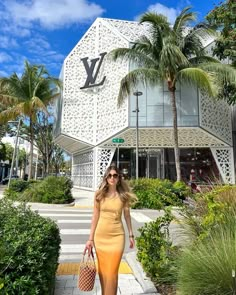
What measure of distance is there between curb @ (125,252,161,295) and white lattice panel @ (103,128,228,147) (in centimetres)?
1594

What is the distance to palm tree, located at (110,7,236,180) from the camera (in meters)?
16.5

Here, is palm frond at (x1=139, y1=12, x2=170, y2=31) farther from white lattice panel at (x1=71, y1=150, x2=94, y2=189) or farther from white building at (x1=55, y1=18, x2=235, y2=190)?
white lattice panel at (x1=71, y1=150, x2=94, y2=189)

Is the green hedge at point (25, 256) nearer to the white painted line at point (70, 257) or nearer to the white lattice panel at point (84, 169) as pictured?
the white painted line at point (70, 257)

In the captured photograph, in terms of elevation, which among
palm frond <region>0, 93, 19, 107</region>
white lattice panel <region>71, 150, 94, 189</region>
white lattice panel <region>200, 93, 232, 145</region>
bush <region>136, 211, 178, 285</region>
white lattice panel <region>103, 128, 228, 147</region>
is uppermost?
palm frond <region>0, 93, 19, 107</region>

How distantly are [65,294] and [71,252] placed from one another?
2529 mm

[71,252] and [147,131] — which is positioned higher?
[147,131]

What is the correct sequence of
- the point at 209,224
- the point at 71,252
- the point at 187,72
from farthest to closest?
1. the point at 187,72
2. the point at 71,252
3. the point at 209,224

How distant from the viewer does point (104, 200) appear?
3.58m

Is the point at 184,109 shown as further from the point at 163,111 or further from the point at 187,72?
the point at 187,72

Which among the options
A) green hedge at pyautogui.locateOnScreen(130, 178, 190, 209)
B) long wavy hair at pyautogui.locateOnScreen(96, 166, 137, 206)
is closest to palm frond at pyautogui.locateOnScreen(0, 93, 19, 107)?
green hedge at pyautogui.locateOnScreen(130, 178, 190, 209)

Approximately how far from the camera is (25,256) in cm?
285

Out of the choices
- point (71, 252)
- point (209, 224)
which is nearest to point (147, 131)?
point (71, 252)

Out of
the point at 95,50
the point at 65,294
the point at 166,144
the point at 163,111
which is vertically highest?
the point at 95,50

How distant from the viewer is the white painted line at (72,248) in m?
6.59
